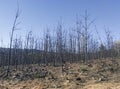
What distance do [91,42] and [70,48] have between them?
562cm

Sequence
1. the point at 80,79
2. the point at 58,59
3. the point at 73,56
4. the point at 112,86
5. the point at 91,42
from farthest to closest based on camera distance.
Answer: the point at 91,42, the point at 73,56, the point at 58,59, the point at 80,79, the point at 112,86

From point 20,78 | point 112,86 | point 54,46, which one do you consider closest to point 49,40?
point 54,46

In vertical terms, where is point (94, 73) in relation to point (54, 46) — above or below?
below

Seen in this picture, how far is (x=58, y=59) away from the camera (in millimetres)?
32969

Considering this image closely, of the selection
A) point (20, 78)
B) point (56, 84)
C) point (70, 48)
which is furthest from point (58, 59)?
point (56, 84)

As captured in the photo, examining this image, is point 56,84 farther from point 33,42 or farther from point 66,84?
point 33,42

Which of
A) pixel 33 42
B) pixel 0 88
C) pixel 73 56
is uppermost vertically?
pixel 33 42

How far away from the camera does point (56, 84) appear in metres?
13.3

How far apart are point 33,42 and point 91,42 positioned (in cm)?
1154

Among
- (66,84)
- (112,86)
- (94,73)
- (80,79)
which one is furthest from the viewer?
(94,73)

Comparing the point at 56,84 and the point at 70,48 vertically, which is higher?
the point at 70,48

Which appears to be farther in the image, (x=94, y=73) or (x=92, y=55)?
(x=92, y=55)

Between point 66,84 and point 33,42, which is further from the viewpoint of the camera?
point 33,42

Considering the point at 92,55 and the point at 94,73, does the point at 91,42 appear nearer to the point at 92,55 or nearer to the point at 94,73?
the point at 92,55
